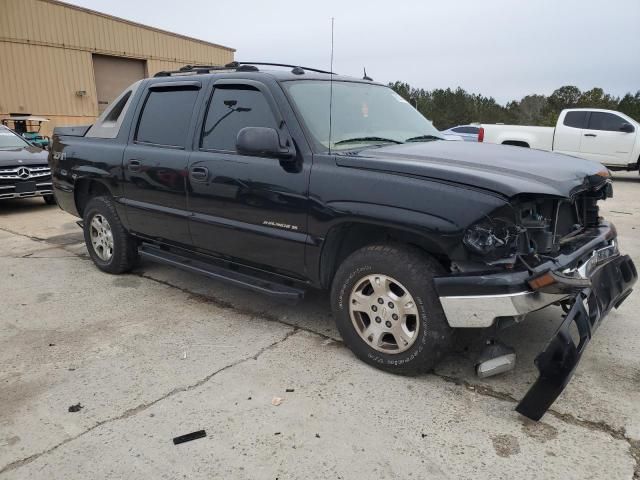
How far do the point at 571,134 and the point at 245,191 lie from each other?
11869 mm

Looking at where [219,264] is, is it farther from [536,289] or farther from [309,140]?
[536,289]

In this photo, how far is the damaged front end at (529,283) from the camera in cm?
254

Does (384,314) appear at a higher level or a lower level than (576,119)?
lower

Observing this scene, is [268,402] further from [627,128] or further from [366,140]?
[627,128]

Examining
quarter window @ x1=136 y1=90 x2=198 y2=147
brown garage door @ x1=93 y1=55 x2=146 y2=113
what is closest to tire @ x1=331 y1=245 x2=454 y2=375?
quarter window @ x1=136 y1=90 x2=198 y2=147

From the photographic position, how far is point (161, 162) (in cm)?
412

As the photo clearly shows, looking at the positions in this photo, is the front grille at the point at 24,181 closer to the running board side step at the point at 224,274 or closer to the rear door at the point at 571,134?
the running board side step at the point at 224,274

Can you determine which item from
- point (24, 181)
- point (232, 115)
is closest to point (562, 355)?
point (232, 115)

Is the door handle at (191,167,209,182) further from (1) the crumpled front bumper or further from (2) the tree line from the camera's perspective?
(2) the tree line

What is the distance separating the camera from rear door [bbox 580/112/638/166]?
A: 12.5 meters

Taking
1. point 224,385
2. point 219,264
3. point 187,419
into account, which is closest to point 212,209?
point 219,264

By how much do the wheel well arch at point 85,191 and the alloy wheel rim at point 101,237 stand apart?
251mm

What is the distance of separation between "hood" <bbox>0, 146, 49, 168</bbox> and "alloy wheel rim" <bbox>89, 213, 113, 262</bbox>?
442 centimetres

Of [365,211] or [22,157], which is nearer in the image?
[365,211]
